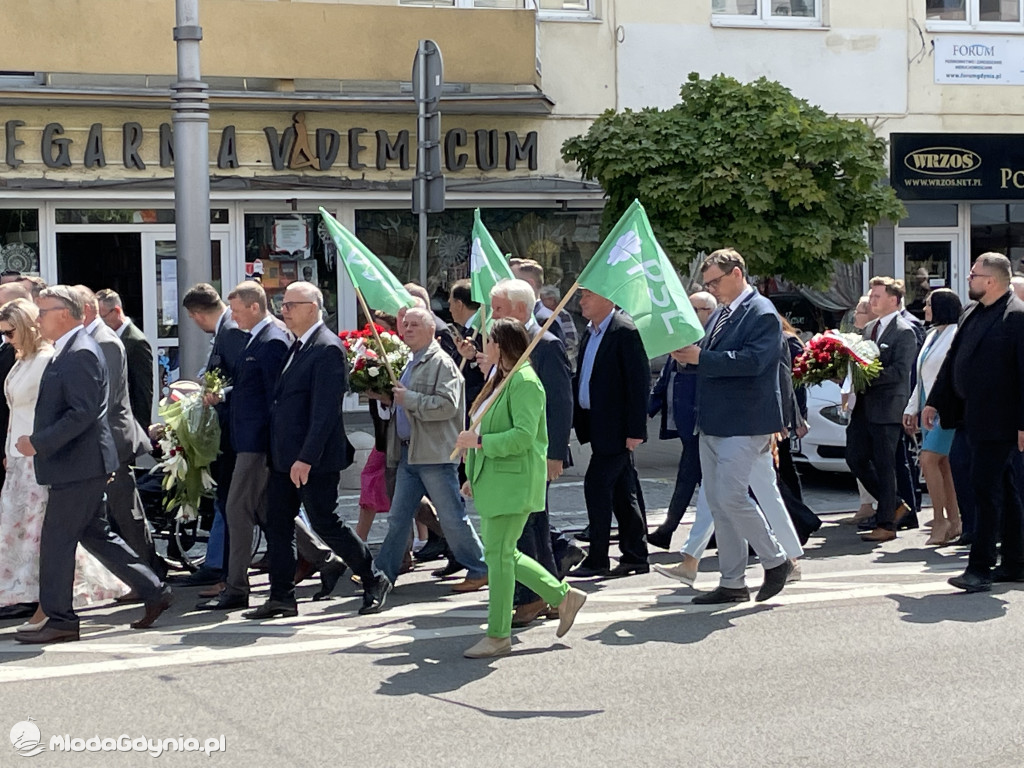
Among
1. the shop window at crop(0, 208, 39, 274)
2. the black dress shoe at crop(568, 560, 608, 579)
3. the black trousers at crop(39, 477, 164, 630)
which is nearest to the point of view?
the black trousers at crop(39, 477, 164, 630)

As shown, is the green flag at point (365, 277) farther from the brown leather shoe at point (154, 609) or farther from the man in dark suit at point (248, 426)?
the brown leather shoe at point (154, 609)

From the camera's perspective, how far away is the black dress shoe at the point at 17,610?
27.8ft

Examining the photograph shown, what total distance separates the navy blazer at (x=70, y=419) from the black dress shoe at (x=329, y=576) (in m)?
1.65

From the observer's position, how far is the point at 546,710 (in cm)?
618

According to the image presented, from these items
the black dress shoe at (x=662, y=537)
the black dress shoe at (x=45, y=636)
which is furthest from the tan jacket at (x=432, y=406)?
the black dress shoe at (x=662, y=537)

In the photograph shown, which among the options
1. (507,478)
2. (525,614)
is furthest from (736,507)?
(507,478)

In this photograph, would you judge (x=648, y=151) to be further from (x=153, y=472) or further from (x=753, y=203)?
(x=153, y=472)

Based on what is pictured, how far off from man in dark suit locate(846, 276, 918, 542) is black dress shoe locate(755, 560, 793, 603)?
2467 millimetres

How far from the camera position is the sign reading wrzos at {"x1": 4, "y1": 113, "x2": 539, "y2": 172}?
16.8m

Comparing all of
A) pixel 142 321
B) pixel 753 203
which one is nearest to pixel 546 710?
pixel 753 203

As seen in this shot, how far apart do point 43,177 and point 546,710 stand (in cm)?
1257

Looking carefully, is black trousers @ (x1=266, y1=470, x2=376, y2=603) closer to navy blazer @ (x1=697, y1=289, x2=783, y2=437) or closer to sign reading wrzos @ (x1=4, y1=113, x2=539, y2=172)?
navy blazer @ (x1=697, y1=289, x2=783, y2=437)

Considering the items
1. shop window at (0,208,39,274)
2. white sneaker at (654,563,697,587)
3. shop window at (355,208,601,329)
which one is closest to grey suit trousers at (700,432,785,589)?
white sneaker at (654,563,697,587)

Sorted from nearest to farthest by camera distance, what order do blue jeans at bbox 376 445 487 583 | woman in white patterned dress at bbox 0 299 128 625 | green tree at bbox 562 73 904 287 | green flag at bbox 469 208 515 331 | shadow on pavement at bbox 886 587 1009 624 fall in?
shadow on pavement at bbox 886 587 1009 624, woman in white patterned dress at bbox 0 299 128 625, blue jeans at bbox 376 445 487 583, green flag at bbox 469 208 515 331, green tree at bbox 562 73 904 287
